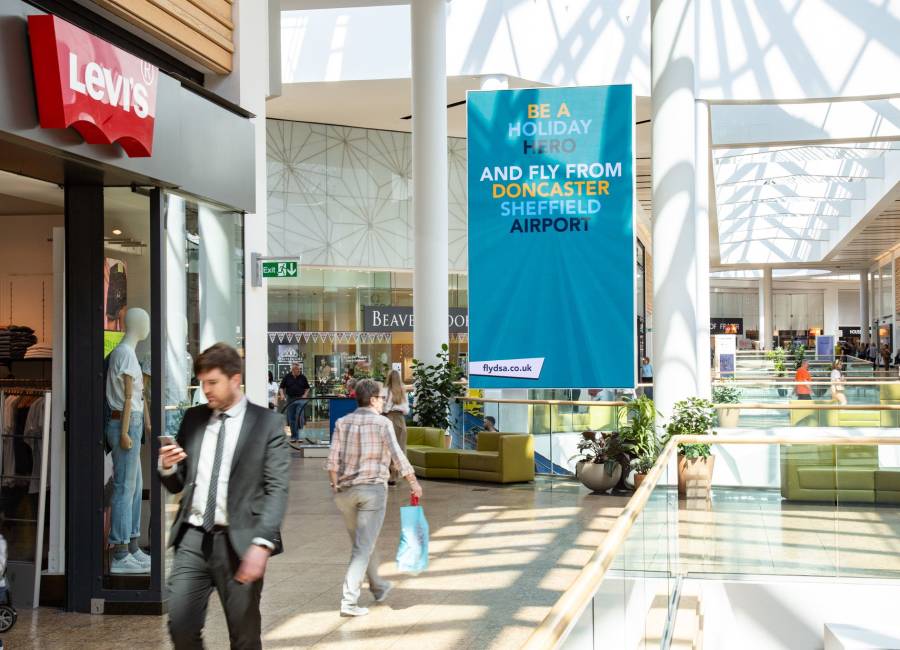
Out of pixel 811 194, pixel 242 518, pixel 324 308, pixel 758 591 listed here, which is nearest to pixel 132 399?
pixel 242 518

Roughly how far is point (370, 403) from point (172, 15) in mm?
2998

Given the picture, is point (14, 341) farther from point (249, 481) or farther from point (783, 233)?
point (783, 233)

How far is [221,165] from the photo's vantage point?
810 cm

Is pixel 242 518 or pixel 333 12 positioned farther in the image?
pixel 333 12

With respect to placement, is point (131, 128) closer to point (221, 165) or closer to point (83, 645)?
point (221, 165)

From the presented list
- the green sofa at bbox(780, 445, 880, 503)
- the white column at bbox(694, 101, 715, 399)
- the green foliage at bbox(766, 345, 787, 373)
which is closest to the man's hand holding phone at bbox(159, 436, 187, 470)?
the green sofa at bbox(780, 445, 880, 503)

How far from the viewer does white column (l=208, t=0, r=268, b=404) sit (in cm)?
877

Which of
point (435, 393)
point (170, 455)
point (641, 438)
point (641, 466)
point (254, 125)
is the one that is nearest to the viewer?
point (170, 455)

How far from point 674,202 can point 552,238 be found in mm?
1445

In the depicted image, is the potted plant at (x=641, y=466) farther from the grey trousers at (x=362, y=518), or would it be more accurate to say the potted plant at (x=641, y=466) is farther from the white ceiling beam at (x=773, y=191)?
the white ceiling beam at (x=773, y=191)

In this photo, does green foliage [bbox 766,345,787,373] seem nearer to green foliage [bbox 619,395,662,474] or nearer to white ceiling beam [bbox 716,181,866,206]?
white ceiling beam [bbox 716,181,866,206]

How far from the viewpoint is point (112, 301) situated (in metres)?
7.29

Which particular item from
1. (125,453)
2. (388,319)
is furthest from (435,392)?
(388,319)

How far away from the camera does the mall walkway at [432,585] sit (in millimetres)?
6578
